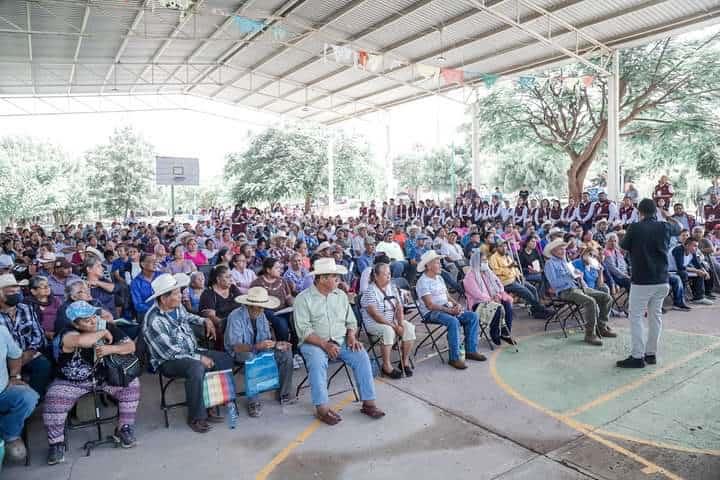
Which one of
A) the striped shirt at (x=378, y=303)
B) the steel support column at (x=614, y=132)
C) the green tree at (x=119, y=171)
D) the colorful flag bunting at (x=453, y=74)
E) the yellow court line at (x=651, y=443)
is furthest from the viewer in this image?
the green tree at (x=119, y=171)

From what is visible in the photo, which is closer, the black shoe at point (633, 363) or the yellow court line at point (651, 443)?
the yellow court line at point (651, 443)

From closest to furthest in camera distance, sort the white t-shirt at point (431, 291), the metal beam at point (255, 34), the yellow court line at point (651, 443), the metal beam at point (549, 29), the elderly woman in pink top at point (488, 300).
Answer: the yellow court line at point (651, 443) < the white t-shirt at point (431, 291) < the elderly woman in pink top at point (488, 300) < the metal beam at point (549, 29) < the metal beam at point (255, 34)

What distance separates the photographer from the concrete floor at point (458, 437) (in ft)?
10.6

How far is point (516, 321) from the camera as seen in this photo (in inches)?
273

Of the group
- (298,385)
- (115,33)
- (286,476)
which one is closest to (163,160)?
(115,33)

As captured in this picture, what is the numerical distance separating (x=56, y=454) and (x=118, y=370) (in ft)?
2.06

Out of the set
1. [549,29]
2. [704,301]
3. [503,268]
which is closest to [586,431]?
[503,268]

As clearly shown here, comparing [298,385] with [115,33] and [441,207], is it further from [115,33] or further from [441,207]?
[115,33]

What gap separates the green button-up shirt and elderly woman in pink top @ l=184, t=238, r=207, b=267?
14.0 ft

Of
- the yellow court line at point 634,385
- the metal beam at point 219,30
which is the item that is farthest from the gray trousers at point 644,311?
the metal beam at point 219,30

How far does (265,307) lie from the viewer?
14.5 feet

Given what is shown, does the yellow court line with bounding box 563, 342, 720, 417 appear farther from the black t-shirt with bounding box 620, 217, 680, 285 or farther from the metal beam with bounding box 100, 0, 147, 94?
the metal beam with bounding box 100, 0, 147, 94

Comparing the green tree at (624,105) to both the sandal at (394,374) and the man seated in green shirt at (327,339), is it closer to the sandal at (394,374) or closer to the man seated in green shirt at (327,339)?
the sandal at (394,374)

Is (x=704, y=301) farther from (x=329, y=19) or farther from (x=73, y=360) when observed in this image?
(x=329, y=19)
